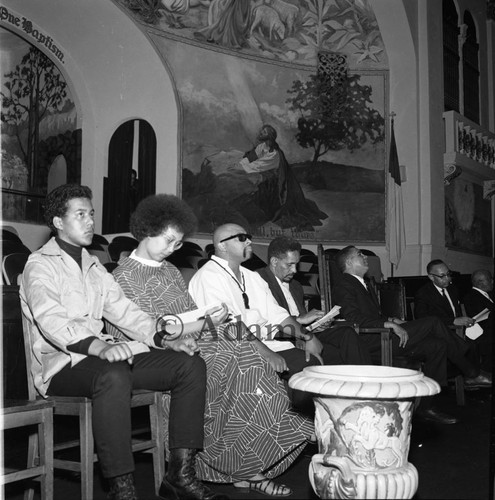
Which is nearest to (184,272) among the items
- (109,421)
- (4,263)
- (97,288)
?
(4,263)

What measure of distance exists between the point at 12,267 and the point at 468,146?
903cm

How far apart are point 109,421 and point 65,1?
7089 mm

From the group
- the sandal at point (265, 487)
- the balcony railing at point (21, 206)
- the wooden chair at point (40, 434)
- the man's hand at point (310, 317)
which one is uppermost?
the balcony railing at point (21, 206)

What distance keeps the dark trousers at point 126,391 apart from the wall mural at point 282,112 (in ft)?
20.4

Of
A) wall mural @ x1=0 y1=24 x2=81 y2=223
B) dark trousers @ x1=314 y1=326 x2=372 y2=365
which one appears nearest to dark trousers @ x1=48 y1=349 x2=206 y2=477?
dark trousers @ x1=314 y1=326 x2=372 y2=365

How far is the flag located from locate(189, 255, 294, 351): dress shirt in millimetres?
6413

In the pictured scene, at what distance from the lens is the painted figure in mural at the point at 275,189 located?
31.6 feet

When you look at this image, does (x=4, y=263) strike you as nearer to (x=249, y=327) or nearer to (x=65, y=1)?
(x=249, y=327)

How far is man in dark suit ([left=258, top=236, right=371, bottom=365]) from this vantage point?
4.16m

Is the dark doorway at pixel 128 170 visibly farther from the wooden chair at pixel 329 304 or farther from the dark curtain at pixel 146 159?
the wooden chair at pixel 329 304

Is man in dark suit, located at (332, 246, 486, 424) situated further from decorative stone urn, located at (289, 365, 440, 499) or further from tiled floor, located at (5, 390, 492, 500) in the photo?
decorative stone urn, located at (289, 365, 440, 499)

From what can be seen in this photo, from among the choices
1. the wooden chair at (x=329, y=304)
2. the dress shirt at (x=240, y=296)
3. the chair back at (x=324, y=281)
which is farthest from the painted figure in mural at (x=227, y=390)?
the chair back at (x=324, y=281)

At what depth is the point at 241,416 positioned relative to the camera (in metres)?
3.00

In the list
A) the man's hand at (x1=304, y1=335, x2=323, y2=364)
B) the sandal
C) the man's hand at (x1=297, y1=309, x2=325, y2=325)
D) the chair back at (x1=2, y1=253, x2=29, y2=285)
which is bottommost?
the sandal
